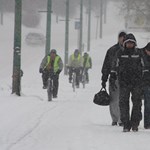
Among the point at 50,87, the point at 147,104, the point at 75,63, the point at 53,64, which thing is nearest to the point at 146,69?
the point at 147,104

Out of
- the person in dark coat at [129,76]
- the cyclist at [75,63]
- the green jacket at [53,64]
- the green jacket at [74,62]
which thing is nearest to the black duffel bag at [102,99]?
the person in dark coat at [129,76]

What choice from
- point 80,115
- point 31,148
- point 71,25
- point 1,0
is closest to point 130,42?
point 31,148

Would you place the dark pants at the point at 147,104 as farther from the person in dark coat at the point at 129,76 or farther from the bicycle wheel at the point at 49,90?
the bicycle wheel at the point at 49,90

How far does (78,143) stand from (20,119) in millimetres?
3329

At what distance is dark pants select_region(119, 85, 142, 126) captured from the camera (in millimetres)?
10273

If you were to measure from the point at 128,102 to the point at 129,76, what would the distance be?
18.4 inches

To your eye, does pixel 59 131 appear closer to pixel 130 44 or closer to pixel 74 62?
pixel 130 44

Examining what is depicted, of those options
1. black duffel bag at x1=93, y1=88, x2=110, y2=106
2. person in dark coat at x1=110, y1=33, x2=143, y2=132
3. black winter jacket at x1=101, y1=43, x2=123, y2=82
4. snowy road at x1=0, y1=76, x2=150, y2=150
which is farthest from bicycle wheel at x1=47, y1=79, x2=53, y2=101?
person in dark coat at x1=110, y1=33, x2=143, y2=132

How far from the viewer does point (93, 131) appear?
416 inches

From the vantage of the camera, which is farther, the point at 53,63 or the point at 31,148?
the point at 53,63

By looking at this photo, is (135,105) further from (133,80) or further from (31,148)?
(31,148)

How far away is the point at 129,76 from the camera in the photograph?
1020 cm

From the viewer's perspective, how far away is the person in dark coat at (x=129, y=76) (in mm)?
10109

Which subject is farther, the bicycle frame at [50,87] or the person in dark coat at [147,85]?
the bicycle frame at [50,87]
